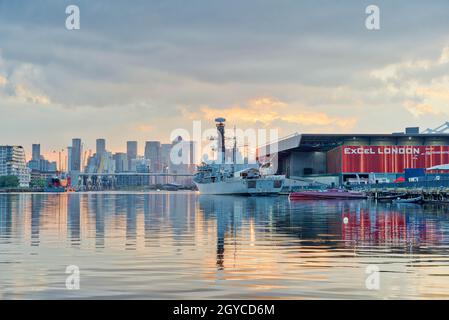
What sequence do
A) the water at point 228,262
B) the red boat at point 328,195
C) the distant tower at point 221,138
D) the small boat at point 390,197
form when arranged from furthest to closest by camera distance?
the distant tower at point 221,138 → the red boat at point 328,195 → the small boat at point 390,197 → the water at point 228,262

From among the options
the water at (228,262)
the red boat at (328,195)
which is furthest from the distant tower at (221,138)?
the water at (228,262)

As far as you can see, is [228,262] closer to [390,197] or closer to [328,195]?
[390,197]

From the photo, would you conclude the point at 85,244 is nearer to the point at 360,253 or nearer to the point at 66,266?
the point at 66,266

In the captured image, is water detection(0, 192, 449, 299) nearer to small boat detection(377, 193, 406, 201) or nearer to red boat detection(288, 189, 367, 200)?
small boat detection(377, 193, 406, 201)

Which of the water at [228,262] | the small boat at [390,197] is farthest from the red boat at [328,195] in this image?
the water at [228,262]

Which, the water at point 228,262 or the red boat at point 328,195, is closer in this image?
the water at point 228,262

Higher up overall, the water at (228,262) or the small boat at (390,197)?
the small boat at (390,197)

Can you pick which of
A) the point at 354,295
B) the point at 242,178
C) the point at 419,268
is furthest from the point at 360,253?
the point at 242,178

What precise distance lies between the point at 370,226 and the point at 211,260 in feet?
74.8

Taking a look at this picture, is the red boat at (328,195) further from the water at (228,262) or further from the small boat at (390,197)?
the water at (228,262)

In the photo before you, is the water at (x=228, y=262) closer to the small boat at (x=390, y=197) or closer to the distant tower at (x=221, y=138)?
the small boat at (x=390, y=197)

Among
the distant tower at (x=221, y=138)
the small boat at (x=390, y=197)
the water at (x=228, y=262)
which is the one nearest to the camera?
the water at (x=228, y=262)

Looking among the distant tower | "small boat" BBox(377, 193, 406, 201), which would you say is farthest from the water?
the distant tower

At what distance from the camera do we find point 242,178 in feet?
552
